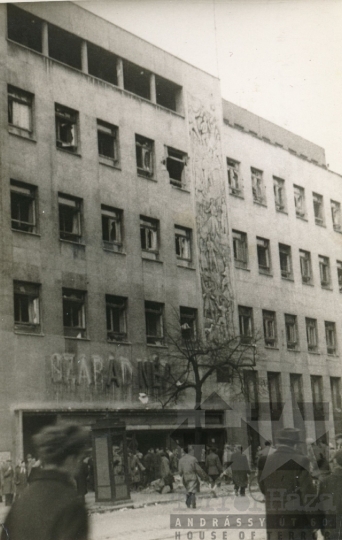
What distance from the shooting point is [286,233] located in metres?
11.5

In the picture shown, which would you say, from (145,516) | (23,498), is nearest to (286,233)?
(145,516)

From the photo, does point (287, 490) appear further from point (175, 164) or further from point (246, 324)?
point (175, 164)

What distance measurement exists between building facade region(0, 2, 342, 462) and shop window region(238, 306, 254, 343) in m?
0.03

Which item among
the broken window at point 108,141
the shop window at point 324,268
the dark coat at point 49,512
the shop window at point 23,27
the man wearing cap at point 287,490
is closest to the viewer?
the dark coat at point 49,512

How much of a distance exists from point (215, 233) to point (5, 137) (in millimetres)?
3240

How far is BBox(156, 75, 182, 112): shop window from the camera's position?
11234 millimetres

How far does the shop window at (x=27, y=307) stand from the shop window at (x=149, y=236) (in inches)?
65.5

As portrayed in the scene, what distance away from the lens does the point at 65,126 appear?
11.2m

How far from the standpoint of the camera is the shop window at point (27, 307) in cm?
1037

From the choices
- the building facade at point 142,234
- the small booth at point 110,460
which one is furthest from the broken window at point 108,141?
the small booth at point 110,460

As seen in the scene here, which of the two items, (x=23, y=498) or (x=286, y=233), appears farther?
(x=286, y=233)

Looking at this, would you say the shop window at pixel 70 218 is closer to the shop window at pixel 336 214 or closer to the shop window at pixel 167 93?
the shop window at pixel 167 93

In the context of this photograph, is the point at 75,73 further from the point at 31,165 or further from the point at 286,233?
the point at 286,233

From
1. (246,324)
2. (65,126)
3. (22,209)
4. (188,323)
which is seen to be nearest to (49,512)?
(188,323)
